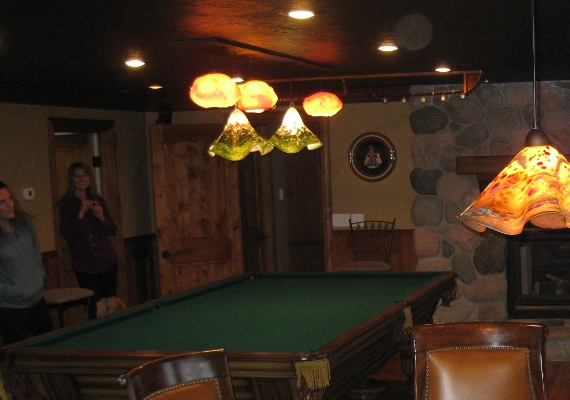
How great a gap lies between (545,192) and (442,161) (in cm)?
446

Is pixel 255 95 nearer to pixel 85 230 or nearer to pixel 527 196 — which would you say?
pixel 85 230

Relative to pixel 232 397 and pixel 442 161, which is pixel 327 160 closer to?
pixel 442 161

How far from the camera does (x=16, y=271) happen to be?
173 inches

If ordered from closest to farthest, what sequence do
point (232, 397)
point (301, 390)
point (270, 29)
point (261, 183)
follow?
point (232, 397), point (301, 390), point (270, 29), point (261, 183)

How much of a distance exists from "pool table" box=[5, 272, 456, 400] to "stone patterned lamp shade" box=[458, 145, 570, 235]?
43.0 inches

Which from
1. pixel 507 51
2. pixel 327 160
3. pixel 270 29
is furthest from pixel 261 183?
pixel 270 29

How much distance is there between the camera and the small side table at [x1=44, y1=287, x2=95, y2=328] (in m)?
4.96

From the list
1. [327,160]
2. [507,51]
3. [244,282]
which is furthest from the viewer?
[327,160]

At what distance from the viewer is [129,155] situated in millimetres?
6789

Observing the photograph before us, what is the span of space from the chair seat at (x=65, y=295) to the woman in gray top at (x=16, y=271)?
0.38 m

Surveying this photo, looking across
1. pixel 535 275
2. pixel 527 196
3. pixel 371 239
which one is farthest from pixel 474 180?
pixel 527 196

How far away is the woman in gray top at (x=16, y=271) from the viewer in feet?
14.4

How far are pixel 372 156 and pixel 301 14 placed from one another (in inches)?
143

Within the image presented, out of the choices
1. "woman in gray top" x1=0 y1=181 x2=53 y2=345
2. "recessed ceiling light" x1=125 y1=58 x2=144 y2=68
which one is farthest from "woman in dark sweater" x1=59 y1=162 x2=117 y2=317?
"recessed ceiling light" x1=125 y1=58 x2=144 y2=68
